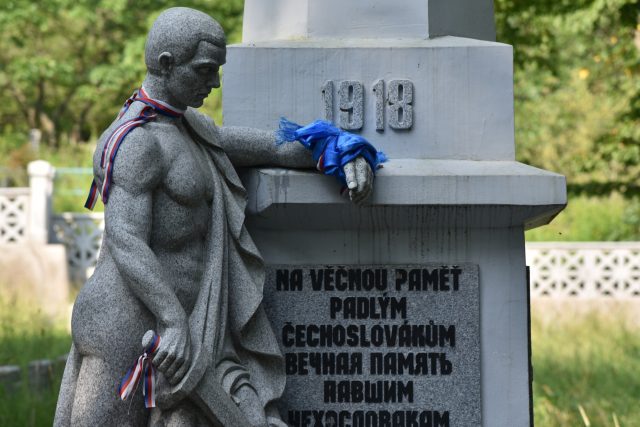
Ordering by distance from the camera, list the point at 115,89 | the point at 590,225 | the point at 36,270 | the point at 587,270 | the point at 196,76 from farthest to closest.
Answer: the point at 115,89 < the point at 590,225 < the point at 36,270 < the point at 587,270 < the point at 196,76

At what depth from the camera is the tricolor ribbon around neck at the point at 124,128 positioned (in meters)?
4.57

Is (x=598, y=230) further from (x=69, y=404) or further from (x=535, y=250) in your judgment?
(x=69, y=404)

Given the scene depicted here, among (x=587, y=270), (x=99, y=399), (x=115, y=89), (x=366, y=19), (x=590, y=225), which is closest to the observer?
(x=99, y=399)

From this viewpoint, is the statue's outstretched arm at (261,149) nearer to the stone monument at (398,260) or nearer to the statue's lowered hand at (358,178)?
the stone monument at (398,260)

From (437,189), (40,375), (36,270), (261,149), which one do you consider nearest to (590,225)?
(36,270)

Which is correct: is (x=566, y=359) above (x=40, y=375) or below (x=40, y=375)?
above

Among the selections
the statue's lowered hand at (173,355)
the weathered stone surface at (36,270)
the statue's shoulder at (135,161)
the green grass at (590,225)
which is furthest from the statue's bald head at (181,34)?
the green grass at (590,225)

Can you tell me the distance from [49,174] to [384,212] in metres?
13.0

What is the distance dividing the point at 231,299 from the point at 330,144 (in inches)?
31.1

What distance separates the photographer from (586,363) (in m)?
11.4

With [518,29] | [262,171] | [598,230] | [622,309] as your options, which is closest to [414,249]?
[262,171]

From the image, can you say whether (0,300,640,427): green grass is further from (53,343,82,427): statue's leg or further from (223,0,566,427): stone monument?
(53,343,82,427): statue's leg

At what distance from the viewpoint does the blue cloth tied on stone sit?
4840 millimetres

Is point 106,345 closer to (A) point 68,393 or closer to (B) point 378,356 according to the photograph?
(A) point 68,393
